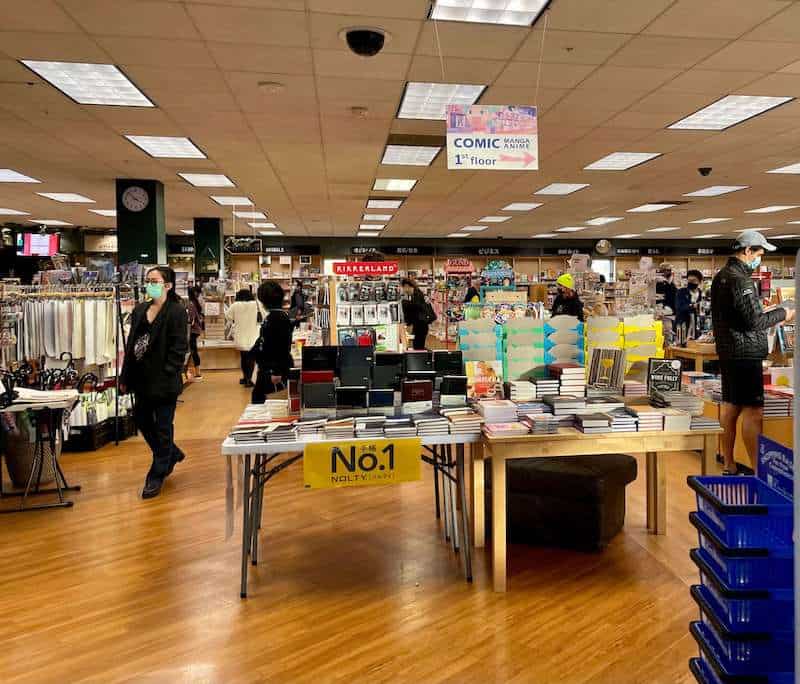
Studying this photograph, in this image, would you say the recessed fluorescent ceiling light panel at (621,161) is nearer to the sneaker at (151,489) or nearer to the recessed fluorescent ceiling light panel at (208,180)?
the recessed fluorescent ceiling light panel at (208,180)

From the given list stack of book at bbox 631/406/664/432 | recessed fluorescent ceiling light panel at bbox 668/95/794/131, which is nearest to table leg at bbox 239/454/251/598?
stack of book at bbox 631/406/664/432

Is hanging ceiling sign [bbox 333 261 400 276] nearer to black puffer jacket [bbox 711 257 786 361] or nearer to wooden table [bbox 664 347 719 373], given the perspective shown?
black puffer jacket [bbox 711 257 786 361]

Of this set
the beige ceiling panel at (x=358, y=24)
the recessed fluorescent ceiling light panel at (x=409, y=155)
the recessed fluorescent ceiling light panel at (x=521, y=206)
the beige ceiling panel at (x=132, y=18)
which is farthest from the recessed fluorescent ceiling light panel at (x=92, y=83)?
the recessed fluorescent ceiling light panel at (x=521, y=206)

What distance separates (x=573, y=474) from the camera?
3.31 meters

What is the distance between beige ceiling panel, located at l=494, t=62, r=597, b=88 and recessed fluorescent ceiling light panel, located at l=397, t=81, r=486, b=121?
0.30 m

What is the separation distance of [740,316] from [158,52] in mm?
4442

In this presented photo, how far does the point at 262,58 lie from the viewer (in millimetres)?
4379

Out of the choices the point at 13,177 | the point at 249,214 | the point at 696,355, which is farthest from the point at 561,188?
the point at 13,177

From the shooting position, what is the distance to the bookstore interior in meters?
2.45

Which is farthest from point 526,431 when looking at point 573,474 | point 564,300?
point 564,300

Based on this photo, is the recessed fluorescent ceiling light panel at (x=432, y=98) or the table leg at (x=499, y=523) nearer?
the table leg at (x=499, y=523)

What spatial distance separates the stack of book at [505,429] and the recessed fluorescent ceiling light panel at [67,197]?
32.8 feet

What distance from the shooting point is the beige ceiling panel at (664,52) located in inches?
164

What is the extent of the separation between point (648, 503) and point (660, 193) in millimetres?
8386
